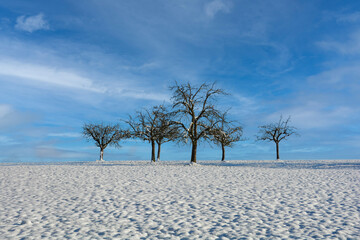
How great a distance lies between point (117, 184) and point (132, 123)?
27425 mm

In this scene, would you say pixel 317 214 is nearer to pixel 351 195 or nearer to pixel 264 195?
pixel 264 195

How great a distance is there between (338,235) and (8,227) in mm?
10185

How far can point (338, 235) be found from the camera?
25.6 feet

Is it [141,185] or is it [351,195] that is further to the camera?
[141,185]

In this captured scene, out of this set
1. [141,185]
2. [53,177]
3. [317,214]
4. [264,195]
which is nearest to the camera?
[317,214]

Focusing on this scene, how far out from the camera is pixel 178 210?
10.3m

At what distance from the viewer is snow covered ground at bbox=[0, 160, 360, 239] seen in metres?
8.14

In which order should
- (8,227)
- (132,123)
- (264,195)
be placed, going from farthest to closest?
(132,123) < (264,195) < (8,227)

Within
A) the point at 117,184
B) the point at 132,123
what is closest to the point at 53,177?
the point at 117,184

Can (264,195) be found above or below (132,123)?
below

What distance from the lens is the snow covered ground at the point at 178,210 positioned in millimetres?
8141

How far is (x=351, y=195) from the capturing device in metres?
13.0

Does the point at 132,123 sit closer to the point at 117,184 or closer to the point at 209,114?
the point at 209,114

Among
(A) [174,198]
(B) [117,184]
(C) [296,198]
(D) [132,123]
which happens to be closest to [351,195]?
(C) [296,198]
